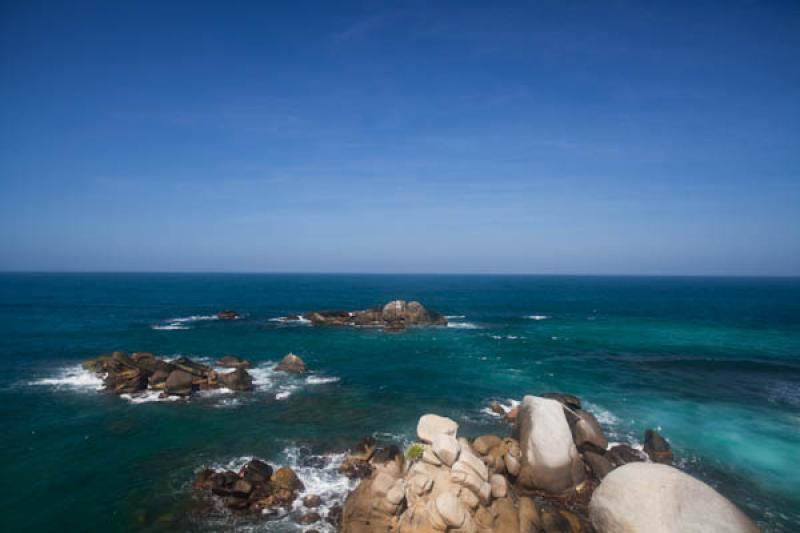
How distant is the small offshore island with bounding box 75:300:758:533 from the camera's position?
16.5 metres

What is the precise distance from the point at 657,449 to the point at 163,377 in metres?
41.6

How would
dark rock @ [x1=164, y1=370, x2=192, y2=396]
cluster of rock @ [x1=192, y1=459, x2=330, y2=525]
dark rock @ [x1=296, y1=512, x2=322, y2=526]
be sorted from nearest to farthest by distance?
dark rock @ [x1=296, y1=512, x2=322, y2=526] < cluster of rock @ [x1=192, y1=459, x2=330, y2=525] < dark rock @ [x1=164, y1=370, x2=192, y2=396]

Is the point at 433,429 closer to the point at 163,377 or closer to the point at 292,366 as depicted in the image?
the point at 292,366

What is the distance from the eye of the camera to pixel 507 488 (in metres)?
19.8

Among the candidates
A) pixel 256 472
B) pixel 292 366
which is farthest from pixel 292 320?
pixel 256 472

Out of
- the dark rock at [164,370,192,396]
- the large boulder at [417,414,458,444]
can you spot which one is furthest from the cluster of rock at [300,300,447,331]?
the large boulder at [417,414,458,444]

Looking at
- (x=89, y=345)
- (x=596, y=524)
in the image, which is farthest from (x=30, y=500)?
(x=89, y=345)

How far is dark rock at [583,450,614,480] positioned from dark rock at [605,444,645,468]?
1.69 metres

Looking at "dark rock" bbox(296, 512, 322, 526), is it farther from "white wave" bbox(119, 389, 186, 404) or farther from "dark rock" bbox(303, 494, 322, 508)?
"white wave" bbox(119, 389, 186, 404)

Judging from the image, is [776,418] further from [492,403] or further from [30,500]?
[30,500]

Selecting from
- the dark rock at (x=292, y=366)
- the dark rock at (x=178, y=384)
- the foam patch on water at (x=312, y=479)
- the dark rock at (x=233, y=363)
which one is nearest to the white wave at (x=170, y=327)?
the dark rock at (x=233, y=363)

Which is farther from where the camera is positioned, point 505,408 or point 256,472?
point 505,408

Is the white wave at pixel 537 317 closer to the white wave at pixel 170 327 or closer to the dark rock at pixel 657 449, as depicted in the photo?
the dark rock at pixel 657 449

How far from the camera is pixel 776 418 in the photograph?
109 feet
